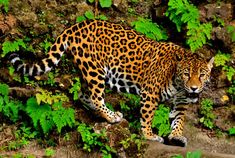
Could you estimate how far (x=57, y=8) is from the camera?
45.0 feet

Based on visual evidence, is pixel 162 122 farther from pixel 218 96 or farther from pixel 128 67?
pixel 218 96

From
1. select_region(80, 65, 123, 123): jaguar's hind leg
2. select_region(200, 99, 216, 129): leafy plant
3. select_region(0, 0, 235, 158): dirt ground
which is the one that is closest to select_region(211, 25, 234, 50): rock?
select_region(0, 0, 235, 158): dirt ground

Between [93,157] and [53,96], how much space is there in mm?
1474

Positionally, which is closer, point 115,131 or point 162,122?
point 115,131

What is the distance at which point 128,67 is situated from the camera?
11.2m

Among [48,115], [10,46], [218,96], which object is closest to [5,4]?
[10,46]

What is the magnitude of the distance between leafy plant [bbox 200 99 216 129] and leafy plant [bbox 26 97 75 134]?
3.17m

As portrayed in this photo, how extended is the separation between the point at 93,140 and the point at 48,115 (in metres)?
1.02

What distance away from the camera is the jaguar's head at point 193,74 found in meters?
10.4

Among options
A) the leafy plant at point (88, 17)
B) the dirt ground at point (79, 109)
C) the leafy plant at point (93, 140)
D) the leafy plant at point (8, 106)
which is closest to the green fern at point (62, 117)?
the leafy plant at point (93, 140)

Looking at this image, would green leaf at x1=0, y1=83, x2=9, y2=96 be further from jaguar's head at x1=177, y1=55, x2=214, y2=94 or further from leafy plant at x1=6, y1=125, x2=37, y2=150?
jaguar's head at x1=177, y1=55, x2=214, y2=94

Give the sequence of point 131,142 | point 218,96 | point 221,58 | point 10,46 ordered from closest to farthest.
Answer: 1. point 131,142
2. point 10,46
3. point 218,96
4. point 221,58

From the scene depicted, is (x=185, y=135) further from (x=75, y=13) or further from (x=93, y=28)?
(x=75, y=13)

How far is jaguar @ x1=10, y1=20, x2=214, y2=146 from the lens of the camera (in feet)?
35.2
